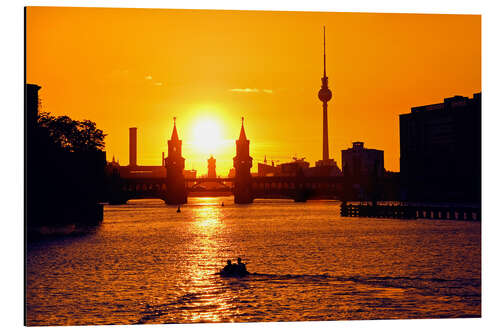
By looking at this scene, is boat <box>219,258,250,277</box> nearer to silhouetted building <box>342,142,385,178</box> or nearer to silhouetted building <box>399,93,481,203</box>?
silhouetted building <box>399,93,481,203</box>

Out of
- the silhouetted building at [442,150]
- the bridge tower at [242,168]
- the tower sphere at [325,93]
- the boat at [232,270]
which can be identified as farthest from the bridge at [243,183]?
the boat at [232,270]

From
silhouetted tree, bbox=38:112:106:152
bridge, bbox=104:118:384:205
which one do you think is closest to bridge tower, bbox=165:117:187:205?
bridge, bbox=104:118:384:205

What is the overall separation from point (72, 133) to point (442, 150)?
6610cm

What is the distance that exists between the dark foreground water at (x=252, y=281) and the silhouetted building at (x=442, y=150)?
42039 millimetres

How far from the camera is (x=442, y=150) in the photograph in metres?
105

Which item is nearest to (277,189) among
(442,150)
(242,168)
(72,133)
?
(242,168)

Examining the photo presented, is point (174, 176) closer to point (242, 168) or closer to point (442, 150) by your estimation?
point (242, 168)

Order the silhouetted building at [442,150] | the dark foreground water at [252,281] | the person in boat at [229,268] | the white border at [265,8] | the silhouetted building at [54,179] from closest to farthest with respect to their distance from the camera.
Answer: the white border at [265,8]
the dark foreground water at [252,281]
the person in boat at [229,268]
the silhouetted building at [54,179]
the silhouetted building at [442,150]

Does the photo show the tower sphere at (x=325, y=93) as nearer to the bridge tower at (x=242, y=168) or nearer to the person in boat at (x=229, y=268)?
the person in boat at (x=229, y=268)

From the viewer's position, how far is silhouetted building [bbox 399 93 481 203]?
94500mm

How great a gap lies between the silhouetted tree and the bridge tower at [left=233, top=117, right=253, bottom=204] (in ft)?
373

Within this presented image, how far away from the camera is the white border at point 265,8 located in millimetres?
17312
